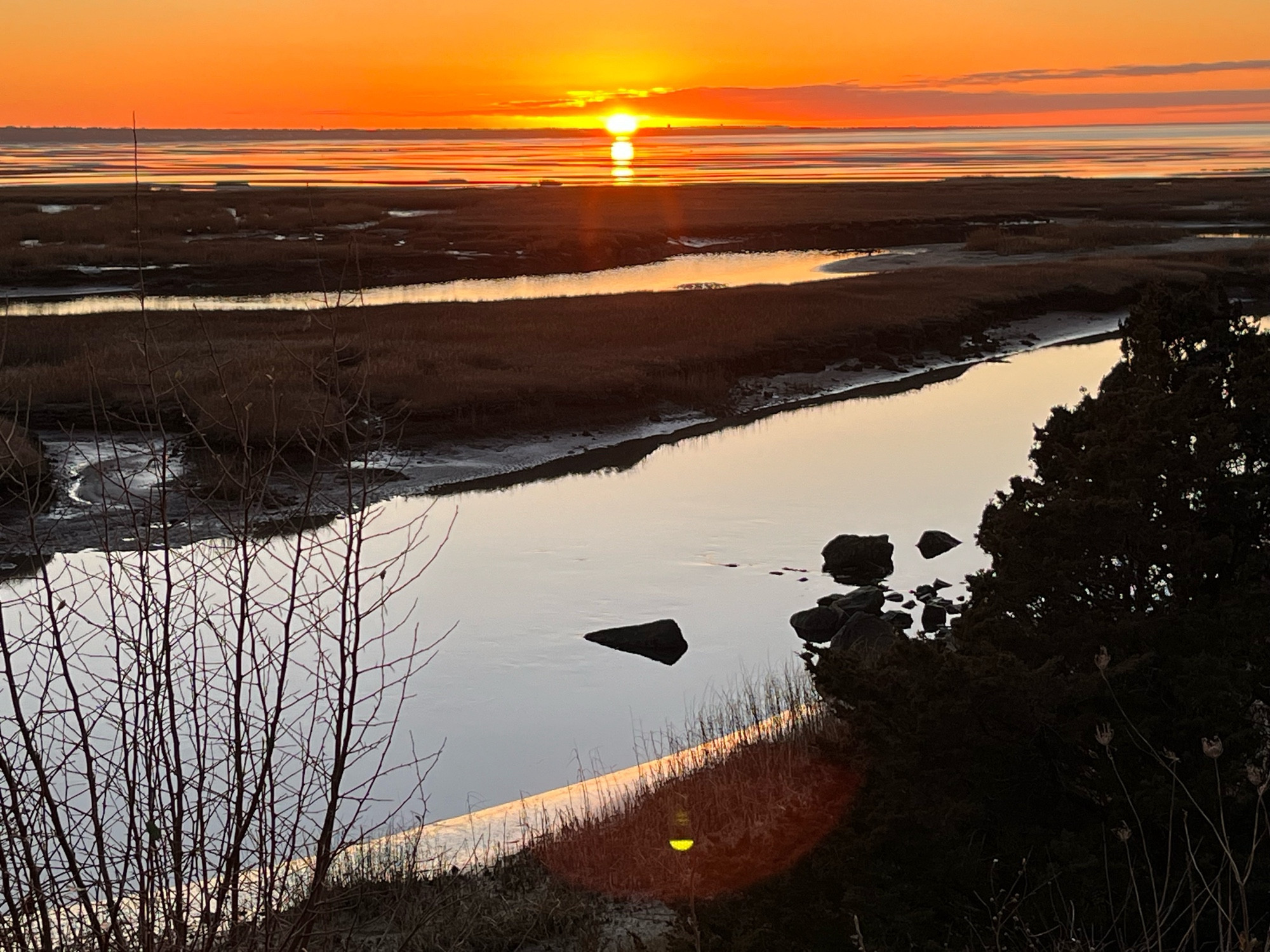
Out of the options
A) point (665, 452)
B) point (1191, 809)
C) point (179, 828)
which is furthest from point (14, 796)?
point (665, 452)

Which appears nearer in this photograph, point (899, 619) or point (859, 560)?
point (899, 619)

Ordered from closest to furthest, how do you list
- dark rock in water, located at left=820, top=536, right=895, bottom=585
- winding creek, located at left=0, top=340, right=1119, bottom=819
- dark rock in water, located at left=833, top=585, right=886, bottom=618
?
winding creek, located at left=0, top=340, right=1119, bottom=819 → dark rock in water, located at left=833, top=585, right=886, bottom=618 → dark rock in water, located at left=820, top=536, right=895, bottom=585

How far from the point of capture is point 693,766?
11141mm

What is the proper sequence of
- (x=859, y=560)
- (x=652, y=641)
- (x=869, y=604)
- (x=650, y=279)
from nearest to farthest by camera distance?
(x=652, y=641) < (x=869, y=604) < (x=859, y=560) < (x=650, y=279)

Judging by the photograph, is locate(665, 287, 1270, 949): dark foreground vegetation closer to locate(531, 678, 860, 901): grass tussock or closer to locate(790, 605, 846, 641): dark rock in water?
locate(531, 678, 860, 901): grass tussock

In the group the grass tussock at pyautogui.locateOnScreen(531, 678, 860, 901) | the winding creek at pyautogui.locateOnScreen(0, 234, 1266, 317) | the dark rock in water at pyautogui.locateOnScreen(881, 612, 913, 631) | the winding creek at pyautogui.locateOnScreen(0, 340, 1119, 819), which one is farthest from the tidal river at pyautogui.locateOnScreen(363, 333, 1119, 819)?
the winding creek at pyautogui.locateOnScreen(0, 234, 1266, 317)

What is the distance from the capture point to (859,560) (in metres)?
18.7

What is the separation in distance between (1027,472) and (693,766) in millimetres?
15574

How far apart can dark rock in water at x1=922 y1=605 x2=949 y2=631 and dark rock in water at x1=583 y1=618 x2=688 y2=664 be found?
3.22 metres

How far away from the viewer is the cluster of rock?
50.0 ft

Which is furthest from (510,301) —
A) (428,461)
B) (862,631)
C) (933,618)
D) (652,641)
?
(862,631)

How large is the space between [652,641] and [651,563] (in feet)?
12.9

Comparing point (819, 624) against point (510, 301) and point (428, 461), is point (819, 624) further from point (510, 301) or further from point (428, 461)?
point (510, 301)

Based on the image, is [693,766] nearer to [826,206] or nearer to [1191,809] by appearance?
[1191,809]
